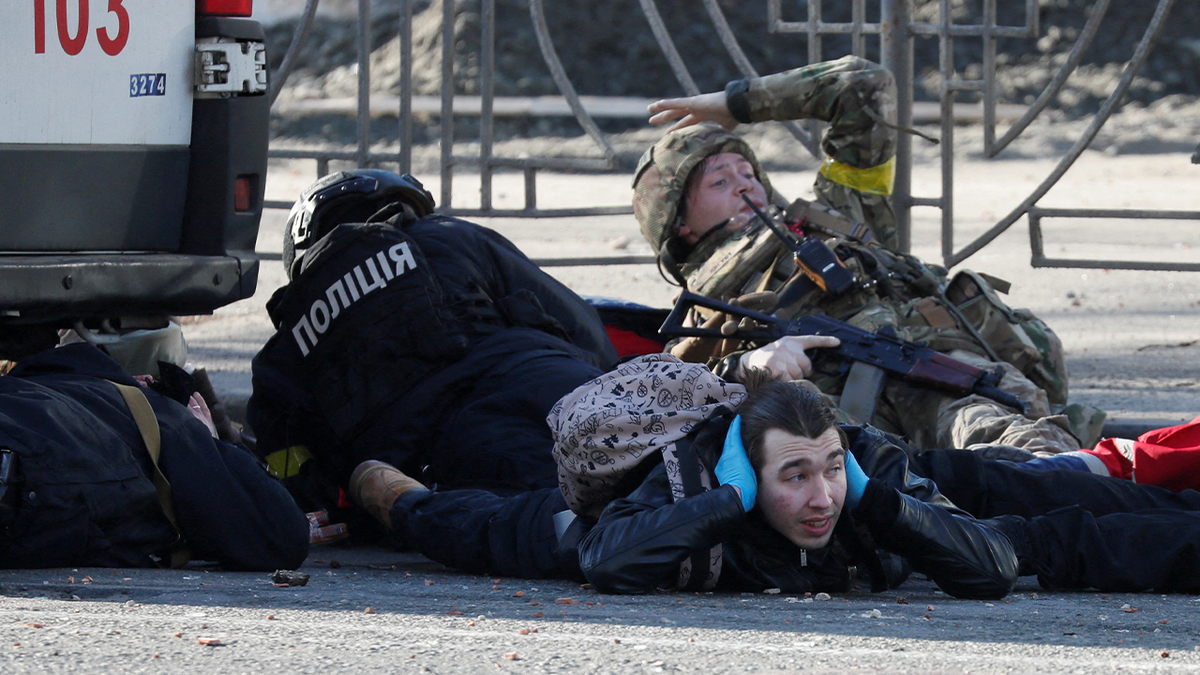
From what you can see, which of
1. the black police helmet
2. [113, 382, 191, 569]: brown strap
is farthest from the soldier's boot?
the black police helmet

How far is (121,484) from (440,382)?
3.60 ft

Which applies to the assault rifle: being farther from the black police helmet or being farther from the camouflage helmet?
the black police helmet

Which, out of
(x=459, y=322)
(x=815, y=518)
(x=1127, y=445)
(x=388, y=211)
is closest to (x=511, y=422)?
(x=459, y=322)

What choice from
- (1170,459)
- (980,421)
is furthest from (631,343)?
(1170,459)

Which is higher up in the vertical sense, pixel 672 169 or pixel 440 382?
pixel 672 169

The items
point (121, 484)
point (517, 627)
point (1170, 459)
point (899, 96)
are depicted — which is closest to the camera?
point (517, 627)

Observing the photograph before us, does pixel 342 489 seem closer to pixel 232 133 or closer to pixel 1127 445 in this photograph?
pixel 232 133

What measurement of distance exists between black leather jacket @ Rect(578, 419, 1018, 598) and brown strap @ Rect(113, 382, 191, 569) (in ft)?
2.96

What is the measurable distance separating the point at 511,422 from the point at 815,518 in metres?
1.22

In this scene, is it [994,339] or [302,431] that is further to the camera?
[994,339]

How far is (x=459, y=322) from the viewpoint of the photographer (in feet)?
13.8

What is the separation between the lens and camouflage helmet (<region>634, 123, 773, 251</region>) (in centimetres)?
531

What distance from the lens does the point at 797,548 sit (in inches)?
121

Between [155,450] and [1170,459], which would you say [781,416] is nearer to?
[1170,459]
